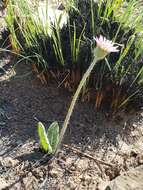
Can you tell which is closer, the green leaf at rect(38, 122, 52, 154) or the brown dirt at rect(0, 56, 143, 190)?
the green leaf at rect(38, 122, 52, 154)

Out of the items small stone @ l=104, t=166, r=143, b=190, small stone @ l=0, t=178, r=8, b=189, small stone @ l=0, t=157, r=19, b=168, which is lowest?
small stone @ l=104, t=166, r=143, b=190

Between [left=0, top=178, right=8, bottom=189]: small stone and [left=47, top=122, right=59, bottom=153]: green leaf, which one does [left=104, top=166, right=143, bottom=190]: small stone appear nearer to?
[left=47, top=122, right=59, bottom=153]: green leaf

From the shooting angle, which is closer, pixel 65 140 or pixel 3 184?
pixel 3 184

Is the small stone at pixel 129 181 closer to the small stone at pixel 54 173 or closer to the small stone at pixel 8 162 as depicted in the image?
the small stone at pixel 54 173

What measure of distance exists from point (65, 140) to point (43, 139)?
0.23m

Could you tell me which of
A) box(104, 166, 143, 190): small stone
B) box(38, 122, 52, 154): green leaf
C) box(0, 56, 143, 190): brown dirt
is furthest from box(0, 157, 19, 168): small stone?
box(104, 166, 143, 190): small stone

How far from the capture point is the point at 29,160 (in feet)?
5.64

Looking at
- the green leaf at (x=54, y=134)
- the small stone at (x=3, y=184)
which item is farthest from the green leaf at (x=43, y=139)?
the small stone at (x=3, y=184)

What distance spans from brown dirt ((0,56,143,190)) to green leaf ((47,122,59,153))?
0.07 meters

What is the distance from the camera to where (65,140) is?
1.84 metres

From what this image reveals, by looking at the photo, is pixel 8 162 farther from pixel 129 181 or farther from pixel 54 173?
pixel 129 181

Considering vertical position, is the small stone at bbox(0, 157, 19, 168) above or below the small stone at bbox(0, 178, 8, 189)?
above

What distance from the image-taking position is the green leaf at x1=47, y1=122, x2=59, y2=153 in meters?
1.67

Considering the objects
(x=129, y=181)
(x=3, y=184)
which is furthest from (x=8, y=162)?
(x=129, y=181)
